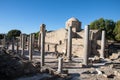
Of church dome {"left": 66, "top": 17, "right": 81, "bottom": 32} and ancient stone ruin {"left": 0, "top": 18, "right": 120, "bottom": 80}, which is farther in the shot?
church dome {"left": 66, "top": 17, "right": 81, "bottom": 32}

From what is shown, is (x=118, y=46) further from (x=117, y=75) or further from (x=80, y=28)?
(x=117, y=75)

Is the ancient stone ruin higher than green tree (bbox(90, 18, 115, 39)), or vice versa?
green tree (bbox(90, 18, 115, 39))

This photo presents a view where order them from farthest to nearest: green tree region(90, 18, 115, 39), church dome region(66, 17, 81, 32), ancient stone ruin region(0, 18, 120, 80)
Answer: green tree region(90, 18, 115, 39)
church dome region(66, 17, 81, 32)
ancient stone ruin region(0, 18, 120, 80)

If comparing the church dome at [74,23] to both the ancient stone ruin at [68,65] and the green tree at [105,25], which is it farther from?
the green tree at [105,25]

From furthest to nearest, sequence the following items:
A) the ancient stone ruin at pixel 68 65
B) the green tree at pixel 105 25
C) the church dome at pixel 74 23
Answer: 1. the green tree at pixel 105 25
2. the church dome at pixel 74 23
3. the ancient stone ruin at pixel 68 65

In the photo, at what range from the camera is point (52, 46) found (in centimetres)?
3912

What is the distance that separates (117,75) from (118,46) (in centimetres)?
2402

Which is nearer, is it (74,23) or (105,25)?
(74,23)

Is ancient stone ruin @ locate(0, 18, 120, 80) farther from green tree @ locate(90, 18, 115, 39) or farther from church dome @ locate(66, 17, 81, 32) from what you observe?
green tree @ locate(90, 18, 115, 39)

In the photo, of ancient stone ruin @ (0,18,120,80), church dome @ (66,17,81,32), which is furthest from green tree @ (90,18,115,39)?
ancient stone ruin @ (0,18,120,80)

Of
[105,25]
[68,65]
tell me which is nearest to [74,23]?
[105,25]

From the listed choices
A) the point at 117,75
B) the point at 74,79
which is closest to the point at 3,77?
the point at 74,79

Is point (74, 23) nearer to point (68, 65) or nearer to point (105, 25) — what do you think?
point (105, 25)

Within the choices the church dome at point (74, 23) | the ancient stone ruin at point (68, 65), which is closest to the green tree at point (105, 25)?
the church dome at point (74, 23)
